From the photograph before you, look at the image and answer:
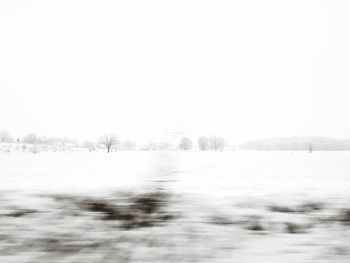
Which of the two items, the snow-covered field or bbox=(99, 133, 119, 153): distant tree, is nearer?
the snow-covered field

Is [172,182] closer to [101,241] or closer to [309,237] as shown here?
[101,241]

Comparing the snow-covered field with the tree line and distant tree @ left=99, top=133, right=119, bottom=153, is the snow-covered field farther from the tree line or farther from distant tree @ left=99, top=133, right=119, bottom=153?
distant tree @ left=99, top=133, right=119, bottom=153

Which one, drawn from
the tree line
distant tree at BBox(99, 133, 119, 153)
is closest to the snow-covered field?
the tree line

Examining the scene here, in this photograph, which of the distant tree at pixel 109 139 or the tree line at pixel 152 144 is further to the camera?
the distant tree at pixel 109 139

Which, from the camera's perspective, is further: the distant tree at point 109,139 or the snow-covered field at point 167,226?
the distant tree at point 109,139

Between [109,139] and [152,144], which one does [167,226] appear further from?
[109,139]

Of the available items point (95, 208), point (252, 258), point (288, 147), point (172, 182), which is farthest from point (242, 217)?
point (288, 147)

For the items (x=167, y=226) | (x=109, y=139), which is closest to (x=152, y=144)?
(x=167, y=226)

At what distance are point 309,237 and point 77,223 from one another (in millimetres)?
3079

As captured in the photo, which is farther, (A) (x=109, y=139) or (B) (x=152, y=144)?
(A) (x=109, y=139)

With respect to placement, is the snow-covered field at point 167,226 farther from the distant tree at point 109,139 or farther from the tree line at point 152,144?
the distant tree at point 109,139

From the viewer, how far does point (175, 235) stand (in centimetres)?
347

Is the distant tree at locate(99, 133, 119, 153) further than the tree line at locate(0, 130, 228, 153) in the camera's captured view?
Yes

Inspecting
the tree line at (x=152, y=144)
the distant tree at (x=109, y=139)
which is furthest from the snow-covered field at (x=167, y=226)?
the distant tree at (x=109, y=139)
